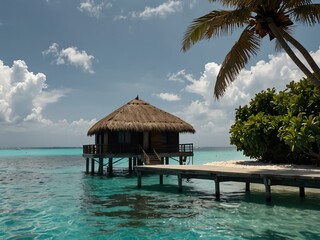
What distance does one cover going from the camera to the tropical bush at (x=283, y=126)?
1717cm

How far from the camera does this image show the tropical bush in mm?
17172

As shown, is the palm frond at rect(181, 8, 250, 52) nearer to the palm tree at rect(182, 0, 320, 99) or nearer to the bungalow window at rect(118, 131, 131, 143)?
the palm tree at rect(182, 0, 320, 99)

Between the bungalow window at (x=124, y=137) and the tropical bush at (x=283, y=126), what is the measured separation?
27.3 feet

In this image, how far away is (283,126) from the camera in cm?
1884

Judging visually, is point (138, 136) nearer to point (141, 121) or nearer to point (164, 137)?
point (141, 121)

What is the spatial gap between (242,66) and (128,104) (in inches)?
821

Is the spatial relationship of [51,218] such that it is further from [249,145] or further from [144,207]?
[249,145]

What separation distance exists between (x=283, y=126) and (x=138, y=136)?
1265 centimetres

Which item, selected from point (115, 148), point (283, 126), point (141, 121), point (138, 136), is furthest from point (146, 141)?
point (283, 126)

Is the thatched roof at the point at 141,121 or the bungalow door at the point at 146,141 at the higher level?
the thatched roof at the point at 141,121

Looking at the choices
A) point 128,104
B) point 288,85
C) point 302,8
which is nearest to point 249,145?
point 288,85

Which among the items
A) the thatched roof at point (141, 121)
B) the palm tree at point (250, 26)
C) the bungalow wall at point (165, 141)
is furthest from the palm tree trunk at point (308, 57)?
the bungalow wall at point (165, 141)

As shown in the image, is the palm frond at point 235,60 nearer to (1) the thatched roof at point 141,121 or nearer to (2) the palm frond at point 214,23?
(2) the palm frond at point 214,23

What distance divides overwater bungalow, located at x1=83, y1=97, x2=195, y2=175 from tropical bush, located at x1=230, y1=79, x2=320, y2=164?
5650 millimetres
